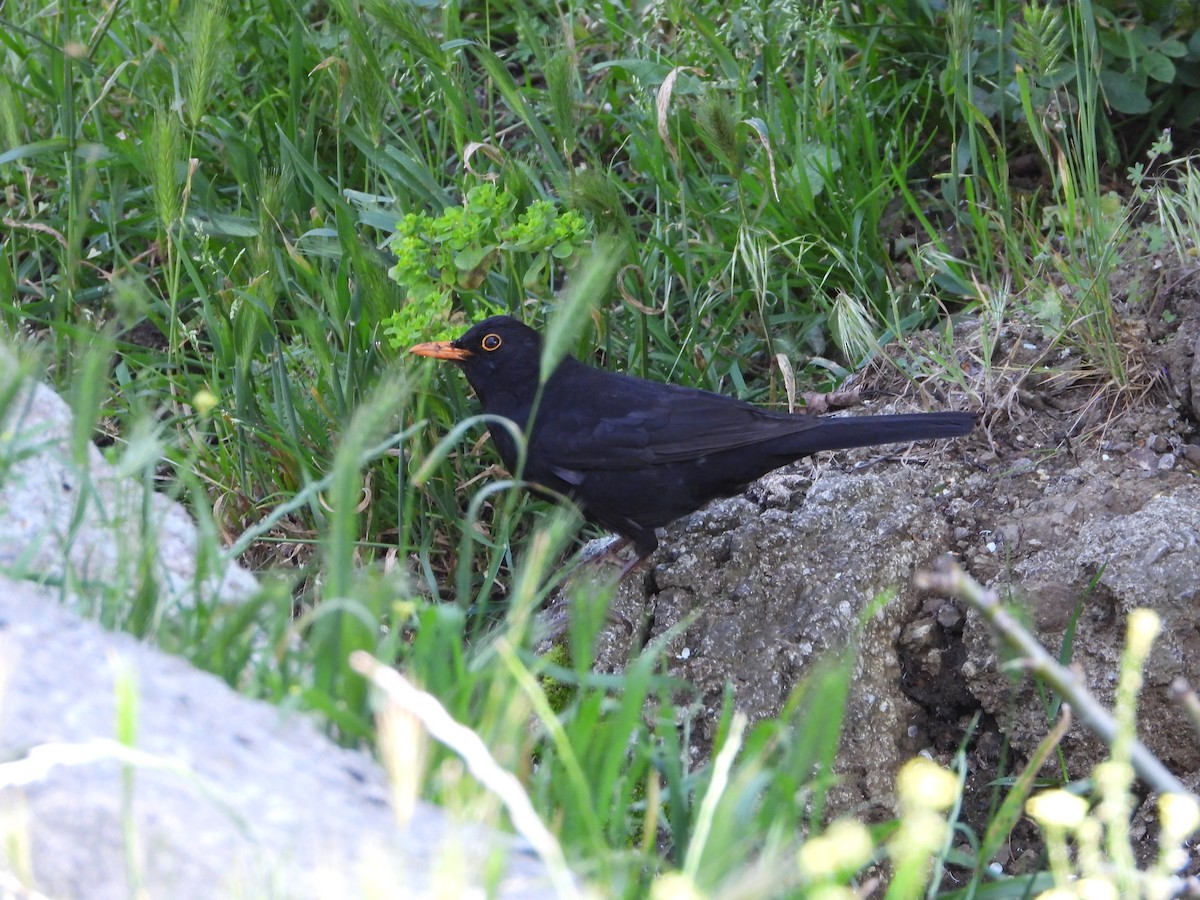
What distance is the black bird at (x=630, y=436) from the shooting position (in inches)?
154

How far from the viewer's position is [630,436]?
402 cm

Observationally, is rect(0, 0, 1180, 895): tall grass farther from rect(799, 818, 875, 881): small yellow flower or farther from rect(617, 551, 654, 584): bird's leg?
rect(799, 818, 875, 881): small yellow flower

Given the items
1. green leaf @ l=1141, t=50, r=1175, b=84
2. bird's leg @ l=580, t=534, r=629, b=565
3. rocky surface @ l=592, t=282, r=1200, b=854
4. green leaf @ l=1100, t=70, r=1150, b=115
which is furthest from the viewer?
green leaf @ l=1100, t=70, r=1150, b=115

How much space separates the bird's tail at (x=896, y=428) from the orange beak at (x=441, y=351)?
1.11 m

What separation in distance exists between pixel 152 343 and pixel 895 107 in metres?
2.90

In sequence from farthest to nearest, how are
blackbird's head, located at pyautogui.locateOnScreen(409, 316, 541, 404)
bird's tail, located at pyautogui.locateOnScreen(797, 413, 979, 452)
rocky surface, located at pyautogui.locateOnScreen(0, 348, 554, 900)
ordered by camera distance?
blackbird's head, located at pyautogui.locateOnScreen(409, 316, 541, 404)
bird's tail, located at pyautogui.locateOnScreen(797, 413, 979, 452)
rocky surface, located at pyautogui.locateOnScreen(0, 348, 554, 900)

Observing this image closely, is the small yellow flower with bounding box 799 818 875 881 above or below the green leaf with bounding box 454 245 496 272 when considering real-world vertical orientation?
below

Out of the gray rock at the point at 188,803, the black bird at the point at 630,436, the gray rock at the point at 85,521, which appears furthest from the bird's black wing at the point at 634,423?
the gray rock at the point at 188,803

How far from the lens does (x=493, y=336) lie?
13.5 ft

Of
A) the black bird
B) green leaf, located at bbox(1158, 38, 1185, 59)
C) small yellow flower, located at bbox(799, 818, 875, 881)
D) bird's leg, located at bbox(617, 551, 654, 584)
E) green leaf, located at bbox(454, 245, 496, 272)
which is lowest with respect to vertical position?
bird's leg, located at bbox(617, 551, 654, 584)

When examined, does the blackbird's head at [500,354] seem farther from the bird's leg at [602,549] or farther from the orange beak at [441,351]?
the bird's leg at [602,549]

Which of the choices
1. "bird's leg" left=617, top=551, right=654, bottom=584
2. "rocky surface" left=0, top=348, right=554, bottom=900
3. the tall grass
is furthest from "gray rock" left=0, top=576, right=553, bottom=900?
"bird's leg" left=617, top=551, right=654, bottom=584

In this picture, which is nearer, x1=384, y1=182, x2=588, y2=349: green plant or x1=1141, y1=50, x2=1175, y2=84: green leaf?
x1=384, y1=182, x2=588, y2=349: green plant

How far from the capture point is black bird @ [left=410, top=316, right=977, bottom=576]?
391 centimetres
